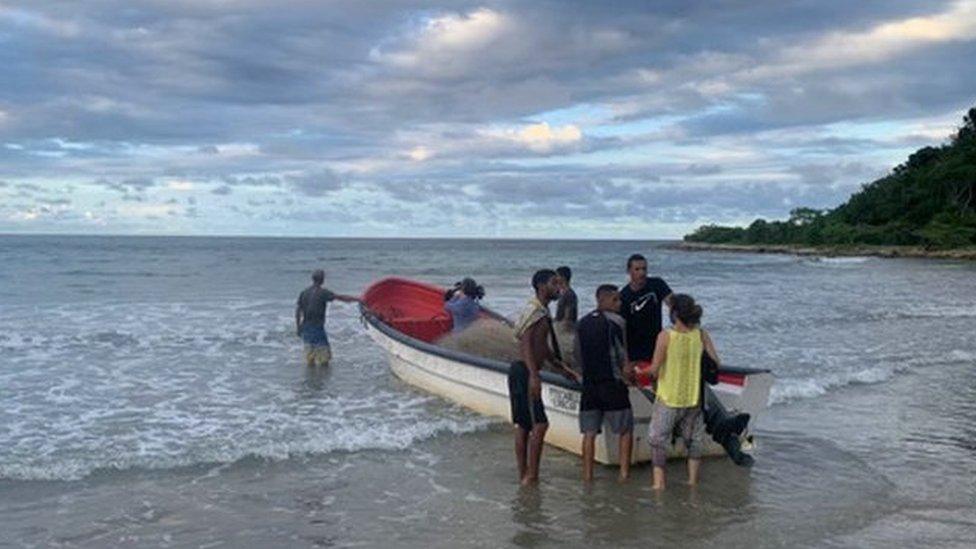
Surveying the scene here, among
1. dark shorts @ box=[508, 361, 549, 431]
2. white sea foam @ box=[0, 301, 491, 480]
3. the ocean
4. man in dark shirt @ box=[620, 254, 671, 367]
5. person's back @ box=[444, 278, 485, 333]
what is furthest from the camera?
person's back @ box=[444, 278, 485, 333]

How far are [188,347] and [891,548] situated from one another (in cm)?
1323

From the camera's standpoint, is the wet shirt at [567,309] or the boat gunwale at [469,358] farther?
the wet shirt at [567,309]

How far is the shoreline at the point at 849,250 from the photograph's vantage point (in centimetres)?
7181

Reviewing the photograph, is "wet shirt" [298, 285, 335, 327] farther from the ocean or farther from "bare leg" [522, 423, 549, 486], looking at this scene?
"bare leg" [522, 423, 549, 486]

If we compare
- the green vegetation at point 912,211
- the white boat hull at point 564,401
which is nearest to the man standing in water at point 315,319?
the white boat hull at point 564,401

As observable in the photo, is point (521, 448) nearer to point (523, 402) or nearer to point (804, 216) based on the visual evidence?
point (523, 402)

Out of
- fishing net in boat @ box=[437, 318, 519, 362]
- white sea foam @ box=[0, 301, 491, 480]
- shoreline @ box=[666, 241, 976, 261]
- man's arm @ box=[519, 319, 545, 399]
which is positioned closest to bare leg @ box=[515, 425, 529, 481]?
man's arm @ box=[519, 319, 545, 399]

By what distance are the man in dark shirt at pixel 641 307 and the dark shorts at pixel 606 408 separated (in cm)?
47

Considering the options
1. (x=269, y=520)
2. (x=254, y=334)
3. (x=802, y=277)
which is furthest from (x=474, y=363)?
(x=802, y=277)

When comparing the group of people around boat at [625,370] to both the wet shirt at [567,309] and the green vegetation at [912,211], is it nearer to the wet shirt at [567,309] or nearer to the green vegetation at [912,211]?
the wet shirt at [567,309]

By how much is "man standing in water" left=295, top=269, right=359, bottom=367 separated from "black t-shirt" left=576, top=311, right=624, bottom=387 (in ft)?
23.9

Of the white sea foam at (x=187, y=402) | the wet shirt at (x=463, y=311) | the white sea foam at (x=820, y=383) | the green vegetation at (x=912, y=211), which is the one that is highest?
the green vegetation at (x=912, y=211)

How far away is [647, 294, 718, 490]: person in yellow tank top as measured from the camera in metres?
7.15

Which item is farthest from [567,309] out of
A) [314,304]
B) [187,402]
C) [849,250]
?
[849,250]
